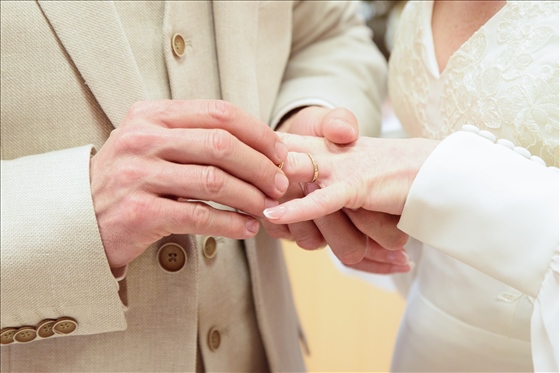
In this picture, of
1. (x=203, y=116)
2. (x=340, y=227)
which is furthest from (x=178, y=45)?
(x=340, y=227)

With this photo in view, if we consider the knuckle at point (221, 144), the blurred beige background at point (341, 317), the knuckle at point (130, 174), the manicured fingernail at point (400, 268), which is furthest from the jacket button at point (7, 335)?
the blurred beige background at point (341, 317)

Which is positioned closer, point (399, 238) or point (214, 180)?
point (214, 180)

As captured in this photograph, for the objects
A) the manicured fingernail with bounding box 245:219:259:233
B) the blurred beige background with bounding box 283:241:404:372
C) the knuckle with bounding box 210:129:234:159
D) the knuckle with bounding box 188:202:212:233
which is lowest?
the blurred beige background with bounding box 283:241:404:372

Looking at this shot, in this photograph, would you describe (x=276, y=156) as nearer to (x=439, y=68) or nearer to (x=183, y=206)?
(x=183, y=206)

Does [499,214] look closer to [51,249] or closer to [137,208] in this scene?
[137,208]

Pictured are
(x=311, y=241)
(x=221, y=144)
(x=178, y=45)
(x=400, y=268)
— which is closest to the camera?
(x=221, y=144)

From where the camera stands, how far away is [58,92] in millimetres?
885

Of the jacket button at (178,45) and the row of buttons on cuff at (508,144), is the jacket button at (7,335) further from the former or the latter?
the row of buttons on cuff at (508,144)

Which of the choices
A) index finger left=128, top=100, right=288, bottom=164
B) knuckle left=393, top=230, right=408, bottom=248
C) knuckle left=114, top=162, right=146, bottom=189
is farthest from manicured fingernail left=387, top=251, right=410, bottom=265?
knuckle left=114, top=162, right=146, bottom=189

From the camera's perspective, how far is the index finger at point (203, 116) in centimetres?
79

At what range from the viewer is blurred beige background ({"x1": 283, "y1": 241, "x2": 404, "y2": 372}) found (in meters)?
2.31

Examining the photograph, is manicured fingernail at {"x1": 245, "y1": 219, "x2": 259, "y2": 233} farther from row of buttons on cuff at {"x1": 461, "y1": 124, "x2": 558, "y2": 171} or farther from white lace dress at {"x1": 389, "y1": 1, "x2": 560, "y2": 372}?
row of buttons on cuff at {"x1": 461, "y1": 124, "x2": 558, "y2": 171}

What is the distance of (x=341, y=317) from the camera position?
8.34ft

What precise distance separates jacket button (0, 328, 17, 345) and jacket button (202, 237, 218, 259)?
340 millimetres
